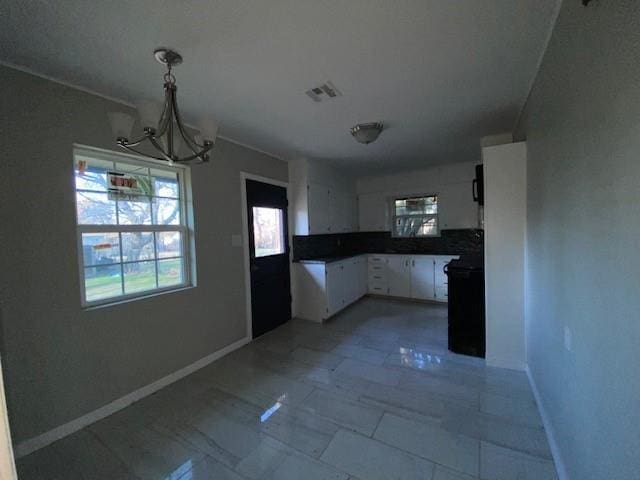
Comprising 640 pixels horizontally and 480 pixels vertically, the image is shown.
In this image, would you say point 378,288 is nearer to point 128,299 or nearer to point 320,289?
point 320,289

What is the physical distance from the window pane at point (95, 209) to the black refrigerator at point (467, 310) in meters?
3.19

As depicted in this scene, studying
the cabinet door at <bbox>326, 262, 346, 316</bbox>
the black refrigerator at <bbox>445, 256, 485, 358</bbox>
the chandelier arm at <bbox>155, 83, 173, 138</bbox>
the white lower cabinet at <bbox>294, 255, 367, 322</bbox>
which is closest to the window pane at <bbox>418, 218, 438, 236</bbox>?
the white lower cabinet at <bbox>294, 255, 367, 322</bbox>

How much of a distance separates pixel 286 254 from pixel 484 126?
2883 millimetres

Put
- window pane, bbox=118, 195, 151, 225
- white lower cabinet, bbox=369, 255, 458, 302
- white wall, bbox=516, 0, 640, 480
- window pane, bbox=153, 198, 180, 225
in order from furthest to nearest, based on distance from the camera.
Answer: white lower cabinet, bbox=369, 255, 458, 302 < window pane, bbox=153, 198, 180, 225 < window pane, bbox=118, 195, 151, 225 < white wall, bbox=516, 0, 640, 480

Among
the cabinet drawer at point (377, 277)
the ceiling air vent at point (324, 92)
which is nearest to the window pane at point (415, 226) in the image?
the cabinet drawer at point (377, 277)

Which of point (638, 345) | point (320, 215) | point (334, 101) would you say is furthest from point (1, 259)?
point (320, 215)

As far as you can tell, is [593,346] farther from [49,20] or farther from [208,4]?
[49,20]

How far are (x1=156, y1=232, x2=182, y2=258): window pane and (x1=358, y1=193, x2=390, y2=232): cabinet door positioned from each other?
3638mm

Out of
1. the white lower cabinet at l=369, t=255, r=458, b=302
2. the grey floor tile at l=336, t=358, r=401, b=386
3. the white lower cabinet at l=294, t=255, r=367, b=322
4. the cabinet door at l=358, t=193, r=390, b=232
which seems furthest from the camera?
the cabinet door at l=358, t=193, r=390, b=232

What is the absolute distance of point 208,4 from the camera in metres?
1.22

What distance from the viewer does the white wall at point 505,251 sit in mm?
2312

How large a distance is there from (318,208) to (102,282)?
9.17 feet

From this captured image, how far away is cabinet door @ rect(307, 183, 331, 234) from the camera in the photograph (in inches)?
154

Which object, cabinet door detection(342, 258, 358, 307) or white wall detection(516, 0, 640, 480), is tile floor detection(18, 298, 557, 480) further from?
cabinet door detection(342, 258, 358, 307)
